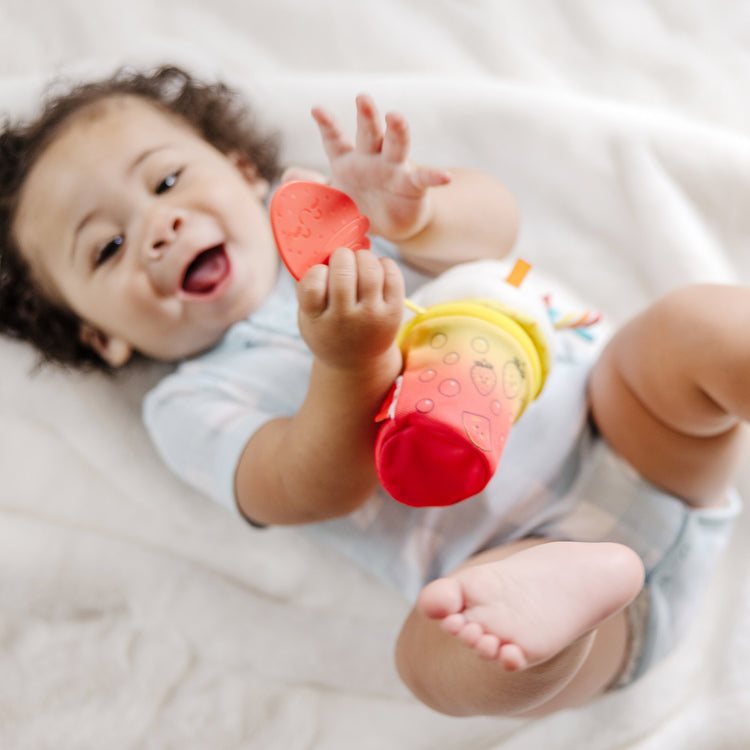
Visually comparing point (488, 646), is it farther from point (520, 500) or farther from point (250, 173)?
point (250, 173)

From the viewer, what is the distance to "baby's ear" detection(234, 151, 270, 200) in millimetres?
737

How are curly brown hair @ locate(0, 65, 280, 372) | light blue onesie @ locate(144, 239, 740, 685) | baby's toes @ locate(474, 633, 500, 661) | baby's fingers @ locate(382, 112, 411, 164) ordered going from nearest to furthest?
baby's toes @ locate(474, 633, 500, 661) → baby's fingers @ locate(382, 112, 411, 164) → light blue onesie @ locate(144, 239, 740, 685) → curly brown hair @ locate(0, 65, 280, 372)

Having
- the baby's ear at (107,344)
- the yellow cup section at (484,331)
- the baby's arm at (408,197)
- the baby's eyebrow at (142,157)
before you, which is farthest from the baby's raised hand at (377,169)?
the baby's ear at (107,344)

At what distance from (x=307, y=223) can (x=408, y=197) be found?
0.50 ft

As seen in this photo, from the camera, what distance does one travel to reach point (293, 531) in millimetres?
743

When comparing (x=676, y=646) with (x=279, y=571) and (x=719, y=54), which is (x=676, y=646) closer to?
(x=279, y=571)

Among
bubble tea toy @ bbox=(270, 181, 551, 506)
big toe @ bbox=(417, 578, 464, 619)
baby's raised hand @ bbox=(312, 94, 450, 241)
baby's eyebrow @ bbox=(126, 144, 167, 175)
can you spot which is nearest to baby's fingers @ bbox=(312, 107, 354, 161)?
baby's raised hand @ bbox=(312, 94, 450, 241)

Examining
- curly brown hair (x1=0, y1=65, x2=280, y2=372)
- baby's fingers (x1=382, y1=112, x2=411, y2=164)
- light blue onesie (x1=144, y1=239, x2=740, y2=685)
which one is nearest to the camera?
baby's fingers (x1=382, y1=112, x2=411, y2=164)

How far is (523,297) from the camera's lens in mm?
475

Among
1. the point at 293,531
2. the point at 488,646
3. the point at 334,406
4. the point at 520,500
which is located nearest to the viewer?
the point at 488,646

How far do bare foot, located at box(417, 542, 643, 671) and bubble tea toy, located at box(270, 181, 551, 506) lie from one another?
0.06 meters

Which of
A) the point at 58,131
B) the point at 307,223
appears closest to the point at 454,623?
the point at 307,223

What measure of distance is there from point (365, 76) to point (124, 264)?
395 mm

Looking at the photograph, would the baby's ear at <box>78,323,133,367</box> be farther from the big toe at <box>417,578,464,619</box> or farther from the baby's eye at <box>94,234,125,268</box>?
the big toe at <box>417,578,464,619</box>
